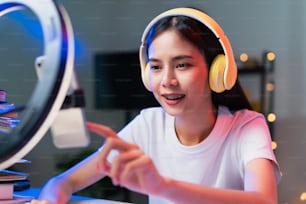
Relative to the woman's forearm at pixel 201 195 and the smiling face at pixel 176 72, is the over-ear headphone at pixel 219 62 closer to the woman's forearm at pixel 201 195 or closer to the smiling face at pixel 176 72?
the smiling face at pixel 176 72

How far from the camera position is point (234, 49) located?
0.84 meters

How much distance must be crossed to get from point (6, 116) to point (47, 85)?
0.16 metres

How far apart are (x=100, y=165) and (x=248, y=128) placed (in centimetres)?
30

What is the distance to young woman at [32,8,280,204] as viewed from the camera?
719 millimetres

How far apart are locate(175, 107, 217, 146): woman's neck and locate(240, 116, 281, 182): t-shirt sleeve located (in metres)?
0.06

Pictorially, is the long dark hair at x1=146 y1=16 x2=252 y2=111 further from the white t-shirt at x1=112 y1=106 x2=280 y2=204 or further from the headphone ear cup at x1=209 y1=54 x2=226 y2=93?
the white t-shirt at x1=112 y1=106 x2=280 y2=204

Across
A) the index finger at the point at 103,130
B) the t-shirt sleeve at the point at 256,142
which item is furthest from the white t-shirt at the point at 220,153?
the index finger at the point at 103,130

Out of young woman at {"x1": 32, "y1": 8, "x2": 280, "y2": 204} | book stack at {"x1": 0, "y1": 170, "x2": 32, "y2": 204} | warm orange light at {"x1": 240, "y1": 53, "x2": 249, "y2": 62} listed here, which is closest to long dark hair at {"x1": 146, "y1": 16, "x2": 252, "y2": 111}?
young woman at {"x1": 32, "y1": 8, "x2": 280, "y2": 204}

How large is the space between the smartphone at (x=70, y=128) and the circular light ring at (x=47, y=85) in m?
0.02

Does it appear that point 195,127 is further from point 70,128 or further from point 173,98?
point 70,128

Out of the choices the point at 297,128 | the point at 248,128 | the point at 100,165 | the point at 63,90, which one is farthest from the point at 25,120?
the point at 297,128

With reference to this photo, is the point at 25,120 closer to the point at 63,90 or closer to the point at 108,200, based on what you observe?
the point at 63,90

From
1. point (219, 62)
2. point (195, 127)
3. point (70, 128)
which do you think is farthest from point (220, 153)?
point (70, 128)

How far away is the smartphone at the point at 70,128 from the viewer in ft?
2.10
